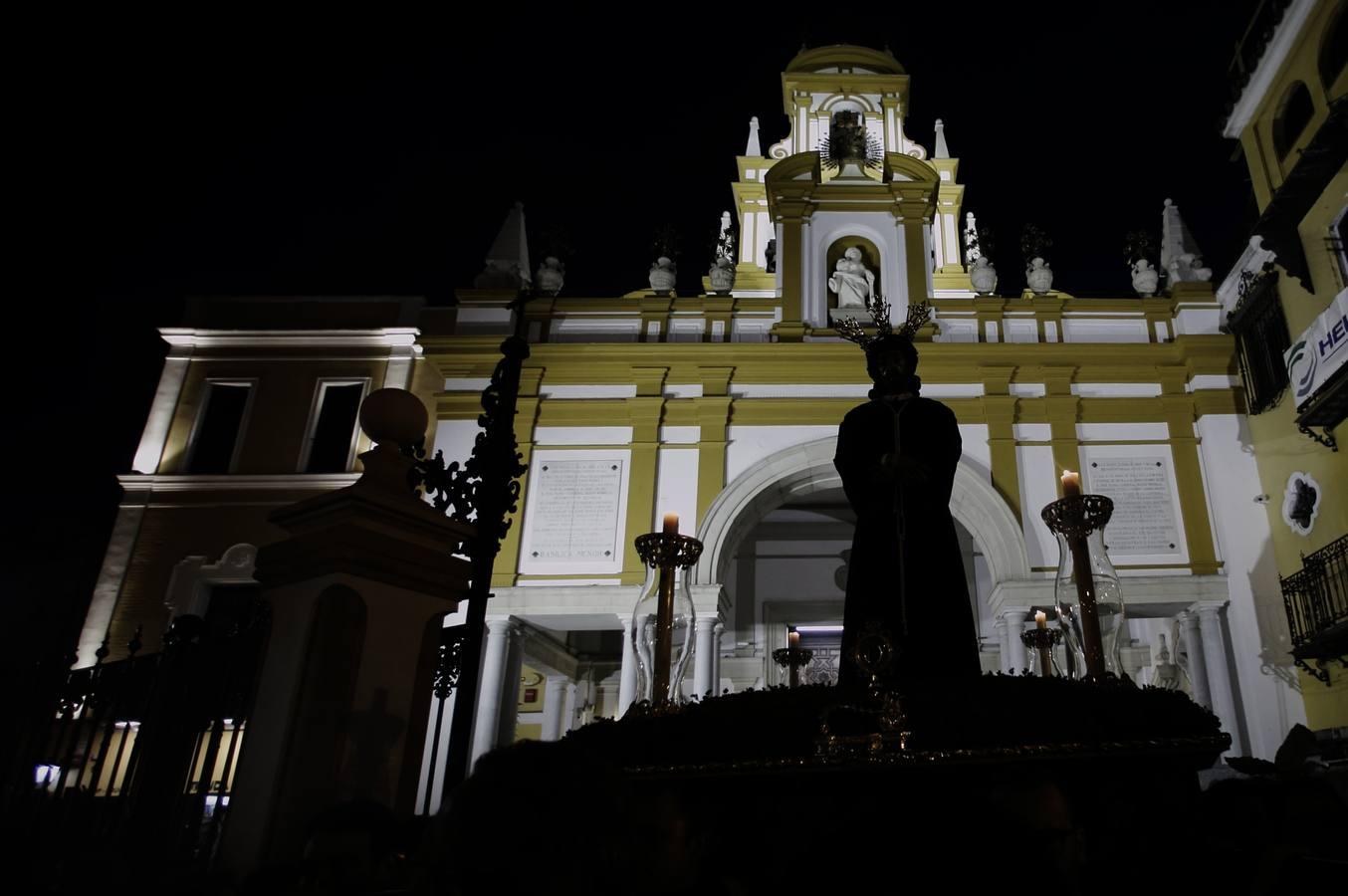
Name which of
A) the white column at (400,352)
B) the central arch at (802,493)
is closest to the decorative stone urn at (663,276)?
the central arch at (802,493)

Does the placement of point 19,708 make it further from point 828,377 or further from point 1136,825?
point 828,377

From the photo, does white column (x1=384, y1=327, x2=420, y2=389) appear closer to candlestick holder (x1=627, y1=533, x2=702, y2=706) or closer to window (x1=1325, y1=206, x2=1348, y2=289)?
candlestick holder (x1=627, y1=533, x2=702, y2=706)

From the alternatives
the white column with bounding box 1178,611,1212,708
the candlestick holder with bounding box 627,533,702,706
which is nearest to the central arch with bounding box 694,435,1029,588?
the white column with bounding box 1178,611,1212,708

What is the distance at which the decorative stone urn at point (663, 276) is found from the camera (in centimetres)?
1627

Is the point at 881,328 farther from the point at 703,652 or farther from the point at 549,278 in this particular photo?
the point at 549,278

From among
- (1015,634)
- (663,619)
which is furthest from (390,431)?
(1015,634)

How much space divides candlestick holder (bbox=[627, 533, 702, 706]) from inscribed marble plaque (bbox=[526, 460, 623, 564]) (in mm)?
9017

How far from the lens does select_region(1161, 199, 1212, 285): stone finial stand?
15.6 meters

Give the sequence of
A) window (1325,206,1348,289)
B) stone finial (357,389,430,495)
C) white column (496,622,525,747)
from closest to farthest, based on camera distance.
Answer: stone finial (357,389,430,495)
window (1325,206,1348,289)
white column (496,622,525,747)

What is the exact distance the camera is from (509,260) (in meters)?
16.6

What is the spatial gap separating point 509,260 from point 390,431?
1245 cm

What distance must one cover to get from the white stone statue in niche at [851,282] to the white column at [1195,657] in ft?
23.6

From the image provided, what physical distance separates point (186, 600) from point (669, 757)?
14521 mm

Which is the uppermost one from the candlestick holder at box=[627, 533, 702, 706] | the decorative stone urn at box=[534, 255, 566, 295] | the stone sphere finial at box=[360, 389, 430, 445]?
the decorative stone urn at box=[534, 255, 566, 295]
